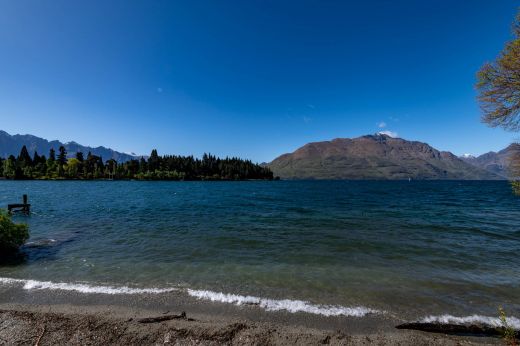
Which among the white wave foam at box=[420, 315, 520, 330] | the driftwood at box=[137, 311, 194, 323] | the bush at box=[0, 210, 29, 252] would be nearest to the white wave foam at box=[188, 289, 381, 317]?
the driftwood at box=[137, 311, 194, 323]

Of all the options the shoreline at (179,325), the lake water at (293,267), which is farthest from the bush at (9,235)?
the shoreline at (179,325)

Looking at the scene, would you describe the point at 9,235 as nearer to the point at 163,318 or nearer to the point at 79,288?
the point at 79,288

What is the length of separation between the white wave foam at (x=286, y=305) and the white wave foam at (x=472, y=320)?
211cm

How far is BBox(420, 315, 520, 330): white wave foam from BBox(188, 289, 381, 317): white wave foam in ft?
6.92

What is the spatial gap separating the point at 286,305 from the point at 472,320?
7.19m

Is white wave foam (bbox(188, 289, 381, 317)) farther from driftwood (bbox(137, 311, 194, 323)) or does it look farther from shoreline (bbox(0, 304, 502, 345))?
driftwood (bbox(137, 311, 194, 323))

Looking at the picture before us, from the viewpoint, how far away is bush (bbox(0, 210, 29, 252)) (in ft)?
52.4

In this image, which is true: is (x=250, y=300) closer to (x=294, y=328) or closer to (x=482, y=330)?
(x=294, y=328)

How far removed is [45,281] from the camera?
12156 mm

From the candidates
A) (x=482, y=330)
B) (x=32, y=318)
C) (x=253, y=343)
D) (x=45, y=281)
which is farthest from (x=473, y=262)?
(x=45, y=281)

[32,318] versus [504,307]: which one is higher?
[32,318]

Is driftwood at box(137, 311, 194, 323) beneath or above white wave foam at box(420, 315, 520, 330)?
above

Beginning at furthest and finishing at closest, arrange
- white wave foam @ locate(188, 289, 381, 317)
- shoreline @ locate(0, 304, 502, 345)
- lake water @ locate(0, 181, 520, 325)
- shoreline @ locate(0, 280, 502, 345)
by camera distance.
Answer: lake water @ locate(0, 181, 520, 325) < white wave foam @ locate(188, 289, 381, 317) < shoreline @ locate(0, 280, 502, 345) < shoreline @ locate(0, 304, 502, 345)

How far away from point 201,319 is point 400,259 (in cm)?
1464
